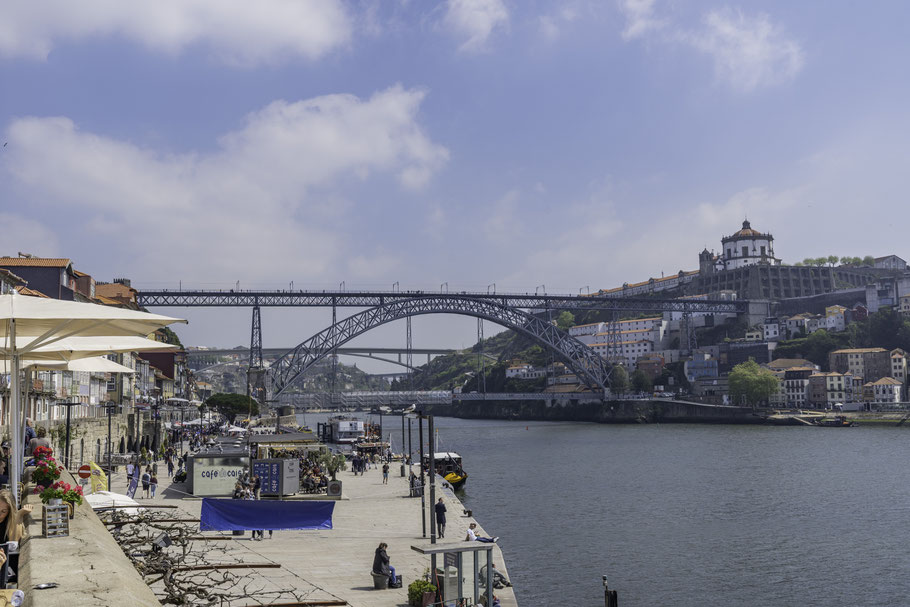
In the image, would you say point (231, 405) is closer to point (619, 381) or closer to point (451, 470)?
point (451, 470)

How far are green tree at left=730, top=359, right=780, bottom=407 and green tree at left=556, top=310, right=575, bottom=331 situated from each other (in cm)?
5199

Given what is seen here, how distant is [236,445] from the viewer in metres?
26.5

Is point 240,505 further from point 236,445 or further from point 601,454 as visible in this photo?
point 601,454

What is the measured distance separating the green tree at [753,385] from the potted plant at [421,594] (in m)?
76.7

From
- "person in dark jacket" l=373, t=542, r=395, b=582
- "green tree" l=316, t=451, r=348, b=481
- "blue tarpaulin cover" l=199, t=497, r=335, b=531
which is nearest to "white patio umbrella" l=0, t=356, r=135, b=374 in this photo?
"blue tarpaulin cover" l=199, t=497, r=335, b=531

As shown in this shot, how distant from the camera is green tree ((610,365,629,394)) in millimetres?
94188

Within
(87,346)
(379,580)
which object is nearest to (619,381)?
(379,580)

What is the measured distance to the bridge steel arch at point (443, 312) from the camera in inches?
3137

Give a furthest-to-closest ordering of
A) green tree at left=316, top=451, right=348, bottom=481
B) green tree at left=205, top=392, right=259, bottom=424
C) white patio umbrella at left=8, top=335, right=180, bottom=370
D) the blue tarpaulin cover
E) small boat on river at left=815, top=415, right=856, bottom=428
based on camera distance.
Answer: small boat on river at left=815, top=415, right=856, bottom=428 < green tree at left=205, top=392, right=259, bottom=424 < green tree at left=316, top=451, right=348, bottom=481 < the blue tarpaulin cover < white patio umbrella at left=8, top=335, right=180, bottom=370

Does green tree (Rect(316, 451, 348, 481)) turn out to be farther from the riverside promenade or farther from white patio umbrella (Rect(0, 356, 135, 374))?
white patio umbrella (Rect(0, 356, 135, 374))

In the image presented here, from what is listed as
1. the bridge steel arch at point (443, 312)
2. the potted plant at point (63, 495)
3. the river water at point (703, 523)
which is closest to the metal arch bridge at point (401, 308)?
the bridge steel arch at point (443, 312)

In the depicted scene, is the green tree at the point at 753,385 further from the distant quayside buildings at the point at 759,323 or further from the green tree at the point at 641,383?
the green tree at the point at 641,383

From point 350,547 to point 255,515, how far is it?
160 inches

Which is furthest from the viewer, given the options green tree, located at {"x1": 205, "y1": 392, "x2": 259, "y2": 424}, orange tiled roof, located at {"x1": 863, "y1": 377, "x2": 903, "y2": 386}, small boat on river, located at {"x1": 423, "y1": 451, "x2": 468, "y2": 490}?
orange tiled roof, located at {"x1": 863, "y1": 377, "x2": 903, "y2": 386}
